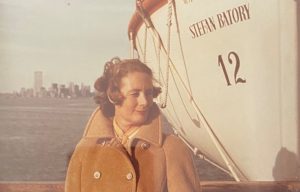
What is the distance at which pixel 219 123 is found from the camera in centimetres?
162

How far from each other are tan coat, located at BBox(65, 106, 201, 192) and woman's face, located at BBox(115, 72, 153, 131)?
0.03m

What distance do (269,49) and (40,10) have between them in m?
0.76

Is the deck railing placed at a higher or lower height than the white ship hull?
lower

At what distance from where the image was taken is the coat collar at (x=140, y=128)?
5.18ft

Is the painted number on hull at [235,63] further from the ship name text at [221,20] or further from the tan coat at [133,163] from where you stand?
the tan coat at [133,163]

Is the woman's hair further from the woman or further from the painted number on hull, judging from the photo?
the painted number on hull

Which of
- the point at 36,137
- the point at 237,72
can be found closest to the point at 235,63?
the point at 237,72

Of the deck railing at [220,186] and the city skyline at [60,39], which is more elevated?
the city skyline at [60,39]

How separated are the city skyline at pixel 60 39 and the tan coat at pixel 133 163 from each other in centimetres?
18

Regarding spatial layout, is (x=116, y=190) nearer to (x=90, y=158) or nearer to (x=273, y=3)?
(x=90, y=158)

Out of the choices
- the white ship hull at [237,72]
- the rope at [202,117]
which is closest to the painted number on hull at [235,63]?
the white ship hull at [237,72]

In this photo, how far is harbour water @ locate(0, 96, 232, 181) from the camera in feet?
5.18

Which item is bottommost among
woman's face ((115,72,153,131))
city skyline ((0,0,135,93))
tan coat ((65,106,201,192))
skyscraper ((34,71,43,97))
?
tan coat ((65,106,201,192))

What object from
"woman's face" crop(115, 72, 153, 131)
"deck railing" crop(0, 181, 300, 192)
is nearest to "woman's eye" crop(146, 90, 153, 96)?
"woman's face" crop(115, 72, 153, 131)
